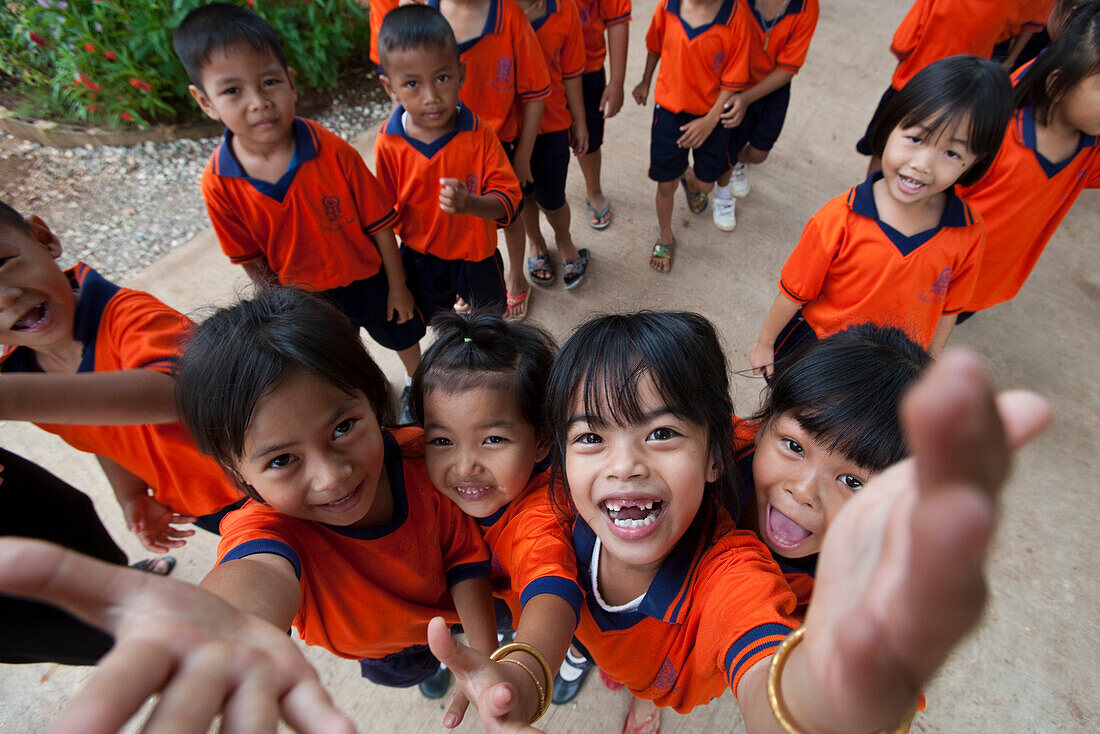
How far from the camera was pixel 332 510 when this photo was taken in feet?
3.11

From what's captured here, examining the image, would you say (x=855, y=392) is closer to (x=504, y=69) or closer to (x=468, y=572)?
(x=468, y=572)

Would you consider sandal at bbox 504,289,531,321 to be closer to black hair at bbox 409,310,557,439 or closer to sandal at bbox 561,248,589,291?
sandal at bbox 561,248,589,291

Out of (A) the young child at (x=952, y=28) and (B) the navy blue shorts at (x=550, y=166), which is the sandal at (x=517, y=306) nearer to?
(B) the navy blue shorts at (x=550, y=166)

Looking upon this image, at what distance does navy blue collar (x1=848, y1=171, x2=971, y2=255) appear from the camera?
1.43 meters

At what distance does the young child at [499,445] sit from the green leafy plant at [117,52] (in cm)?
307

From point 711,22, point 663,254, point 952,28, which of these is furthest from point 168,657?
point 952,28

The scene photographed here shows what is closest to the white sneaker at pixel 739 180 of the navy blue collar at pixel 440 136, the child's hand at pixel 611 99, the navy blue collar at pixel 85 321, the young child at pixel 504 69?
the child's hand at pixel 611 99

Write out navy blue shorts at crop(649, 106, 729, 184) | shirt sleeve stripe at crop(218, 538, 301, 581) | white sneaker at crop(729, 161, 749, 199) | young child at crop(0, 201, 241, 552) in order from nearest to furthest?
shirt sleeve stripe at crop(218, 538, 301, 581) → young child at crop(0, 201, 241, 552) → navy blue shorts at crop(649, 106, 729, 184) → white sneaker at crop(729, 161, 749, 199)

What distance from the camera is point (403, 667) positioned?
1.33 metres

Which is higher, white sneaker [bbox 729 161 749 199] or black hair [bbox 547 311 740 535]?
black hair [bbox 547 311 740 535]

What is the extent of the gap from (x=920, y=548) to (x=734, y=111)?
7.37ft

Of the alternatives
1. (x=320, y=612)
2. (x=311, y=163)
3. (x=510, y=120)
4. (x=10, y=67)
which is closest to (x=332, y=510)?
(x=320, y=612)

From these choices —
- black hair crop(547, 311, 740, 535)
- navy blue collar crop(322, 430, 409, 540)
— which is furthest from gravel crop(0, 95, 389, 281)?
black hair crop(547, 311, 740, 535)

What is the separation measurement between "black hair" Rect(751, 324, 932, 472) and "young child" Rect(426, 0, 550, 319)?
3.97ft
